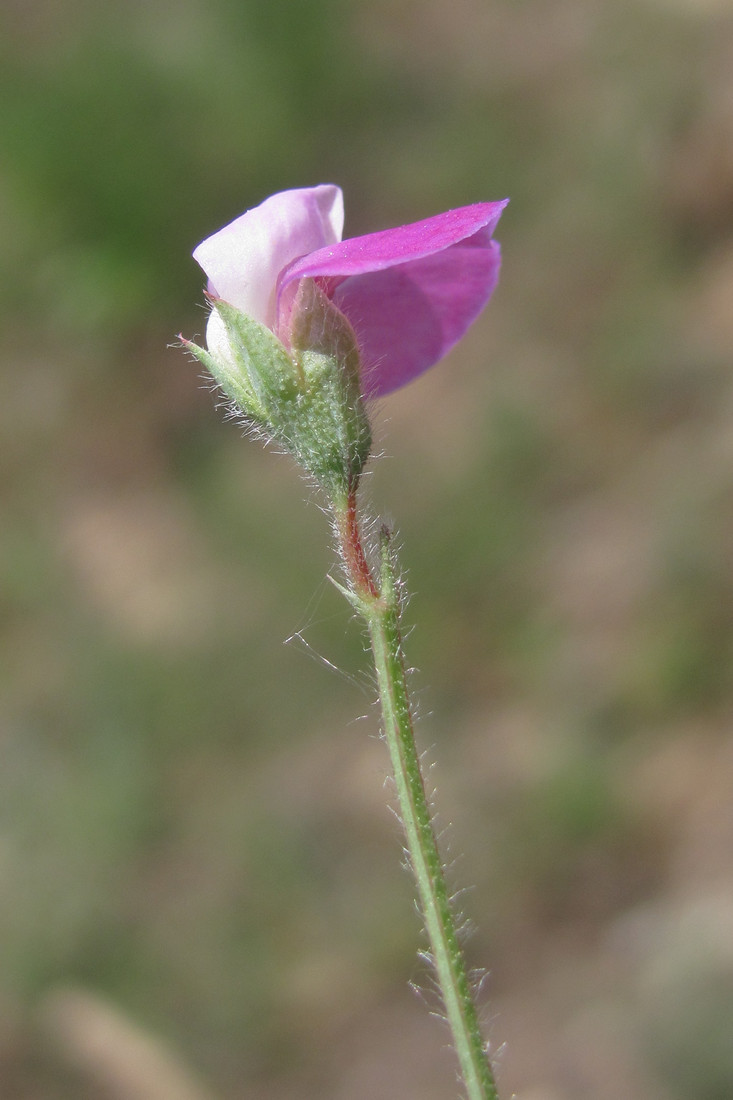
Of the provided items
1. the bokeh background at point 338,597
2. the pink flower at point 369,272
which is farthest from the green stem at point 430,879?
the bokeh background at point 338,597

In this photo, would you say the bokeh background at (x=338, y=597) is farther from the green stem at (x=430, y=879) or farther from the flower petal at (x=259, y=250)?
the flower petal at (x=259, y=250)

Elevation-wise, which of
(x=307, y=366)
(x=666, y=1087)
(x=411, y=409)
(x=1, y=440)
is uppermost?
(x=1, y=440)

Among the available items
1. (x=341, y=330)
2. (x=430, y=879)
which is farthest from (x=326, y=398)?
(x=430, y=879)

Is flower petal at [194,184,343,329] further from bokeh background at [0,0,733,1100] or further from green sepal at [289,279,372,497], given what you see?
bokeh background at [0,0,733,1100]

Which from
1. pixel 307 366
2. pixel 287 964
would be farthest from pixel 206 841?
pixel 307 366

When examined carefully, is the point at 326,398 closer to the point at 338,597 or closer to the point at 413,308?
the point at 413,308

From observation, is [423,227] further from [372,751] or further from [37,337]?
[37,337]
